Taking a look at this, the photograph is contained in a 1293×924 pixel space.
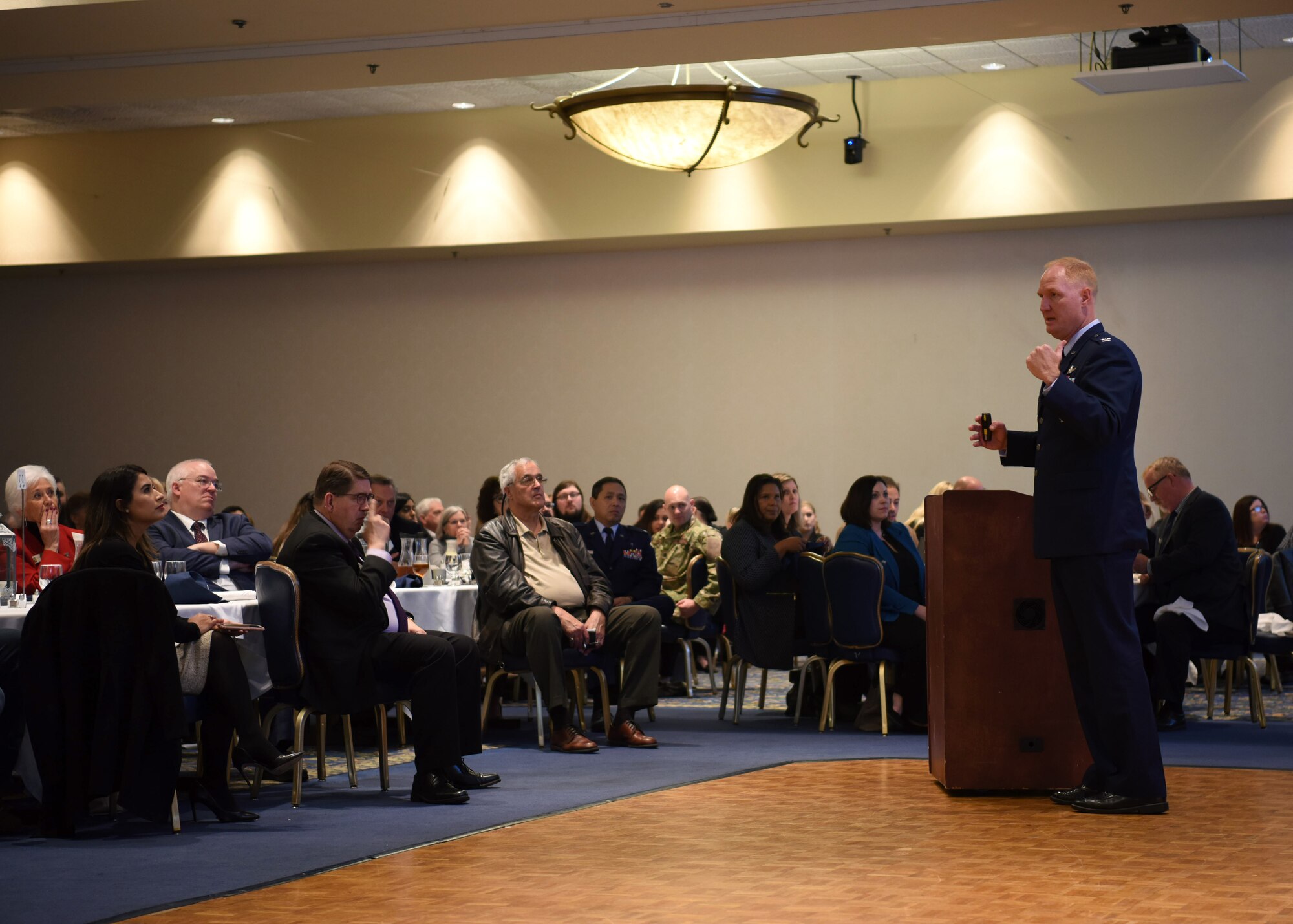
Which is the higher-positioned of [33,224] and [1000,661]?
[33,224]

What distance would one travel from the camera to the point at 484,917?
10.3 feet

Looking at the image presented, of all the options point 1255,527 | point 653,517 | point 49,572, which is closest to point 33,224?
point 653,517

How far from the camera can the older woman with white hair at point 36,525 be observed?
5.47m

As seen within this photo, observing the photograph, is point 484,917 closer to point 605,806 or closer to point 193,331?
point 605,806

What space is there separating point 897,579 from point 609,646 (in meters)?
1.38

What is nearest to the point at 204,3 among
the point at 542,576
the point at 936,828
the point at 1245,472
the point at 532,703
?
the point at 542,576

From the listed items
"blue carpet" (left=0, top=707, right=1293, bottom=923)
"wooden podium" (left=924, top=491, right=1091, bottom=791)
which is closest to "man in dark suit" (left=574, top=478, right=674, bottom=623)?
"blue carpet" (left=0, top=707, right=1293, bottom=923)

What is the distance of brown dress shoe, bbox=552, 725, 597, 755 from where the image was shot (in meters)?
6.02

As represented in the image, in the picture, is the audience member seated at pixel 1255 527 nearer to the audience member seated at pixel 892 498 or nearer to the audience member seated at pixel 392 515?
the audience member seated at pixel 892 498

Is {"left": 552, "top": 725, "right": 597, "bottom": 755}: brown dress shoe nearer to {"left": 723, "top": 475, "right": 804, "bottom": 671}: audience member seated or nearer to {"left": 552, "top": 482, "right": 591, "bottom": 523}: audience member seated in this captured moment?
{"left": 723, "top": 475, "right": 804, "bottom": 671}: audience member seated

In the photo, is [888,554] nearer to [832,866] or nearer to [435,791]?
[435,791]

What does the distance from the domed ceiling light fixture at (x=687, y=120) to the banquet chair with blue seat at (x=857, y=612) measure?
2.81 m

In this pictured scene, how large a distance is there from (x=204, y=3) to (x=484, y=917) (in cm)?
557

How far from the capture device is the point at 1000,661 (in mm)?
4633
